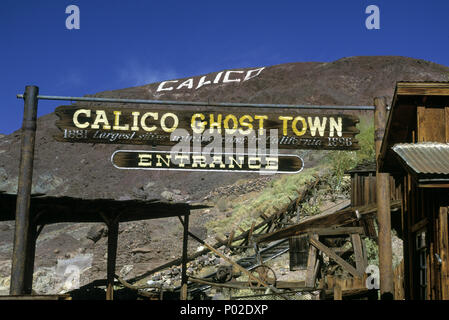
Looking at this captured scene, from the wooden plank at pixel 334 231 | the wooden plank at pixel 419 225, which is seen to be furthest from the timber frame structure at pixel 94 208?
the wooden plank at pixel 419 225

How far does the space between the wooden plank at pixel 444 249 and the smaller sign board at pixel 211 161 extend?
80.2 inches

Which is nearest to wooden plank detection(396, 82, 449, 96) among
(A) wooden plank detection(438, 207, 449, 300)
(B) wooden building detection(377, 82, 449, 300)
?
(B) wooden building detection(377, 82, 449, 300)

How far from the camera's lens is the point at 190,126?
7.74 meters

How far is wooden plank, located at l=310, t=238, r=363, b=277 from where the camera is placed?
12.0 metres

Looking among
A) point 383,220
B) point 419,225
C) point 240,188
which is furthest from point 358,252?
point 240,188

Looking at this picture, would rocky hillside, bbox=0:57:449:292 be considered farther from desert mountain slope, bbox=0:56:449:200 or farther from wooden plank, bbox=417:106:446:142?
wooden plank, bbox=417:106:446:142

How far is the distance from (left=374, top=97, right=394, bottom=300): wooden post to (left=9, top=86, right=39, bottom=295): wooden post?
4.96 m

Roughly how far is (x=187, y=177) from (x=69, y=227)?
1537 centimetres

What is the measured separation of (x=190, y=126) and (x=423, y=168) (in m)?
3.49

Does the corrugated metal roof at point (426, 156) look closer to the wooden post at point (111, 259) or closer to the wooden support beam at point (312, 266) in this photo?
the wooden support beam at point (312, 266)

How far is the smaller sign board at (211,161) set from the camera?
286 inches

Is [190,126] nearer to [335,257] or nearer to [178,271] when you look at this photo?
[335,257]
